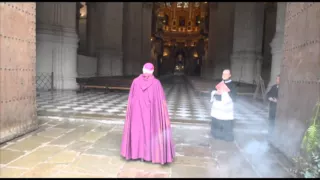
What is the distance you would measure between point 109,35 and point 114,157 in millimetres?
17460

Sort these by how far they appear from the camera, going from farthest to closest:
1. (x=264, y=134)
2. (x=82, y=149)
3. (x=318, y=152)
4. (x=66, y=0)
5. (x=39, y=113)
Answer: (x=66, y=0) < (x=39, y=113) < (x=264, y=134) < (x=82, y=149) < (x=318, y=152)

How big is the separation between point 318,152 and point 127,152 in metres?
2.43

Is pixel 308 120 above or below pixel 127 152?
above

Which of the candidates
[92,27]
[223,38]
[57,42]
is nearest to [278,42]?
[57,42]

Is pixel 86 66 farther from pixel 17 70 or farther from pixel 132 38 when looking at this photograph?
pixel 17 70

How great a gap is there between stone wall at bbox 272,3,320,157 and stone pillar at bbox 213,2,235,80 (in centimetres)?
1811

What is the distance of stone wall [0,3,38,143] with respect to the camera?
444cm

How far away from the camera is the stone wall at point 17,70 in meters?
4.44

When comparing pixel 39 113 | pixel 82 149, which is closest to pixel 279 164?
pixel 82 149

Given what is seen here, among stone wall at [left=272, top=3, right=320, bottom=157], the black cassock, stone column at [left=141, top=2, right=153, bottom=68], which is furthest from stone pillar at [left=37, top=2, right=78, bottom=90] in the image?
stone column at [left=141, top=2, right=153, bottom=68]

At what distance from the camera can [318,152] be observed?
3.13 meters

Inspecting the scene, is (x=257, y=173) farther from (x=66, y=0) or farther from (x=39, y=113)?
(x=66, y=0)

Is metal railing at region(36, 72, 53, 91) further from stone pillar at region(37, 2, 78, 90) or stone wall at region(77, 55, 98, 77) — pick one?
stone wall at region(77, 55, 98, 77)

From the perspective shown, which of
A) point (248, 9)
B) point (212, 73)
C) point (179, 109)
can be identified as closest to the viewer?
Answer: point (179, 109)
